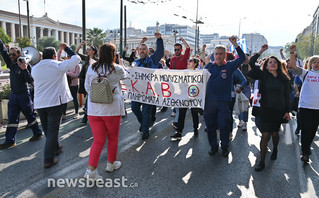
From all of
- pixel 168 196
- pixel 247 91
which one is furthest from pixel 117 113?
pixel 247 91

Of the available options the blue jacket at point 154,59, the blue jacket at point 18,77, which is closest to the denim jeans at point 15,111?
the blue jacket at point 18,77

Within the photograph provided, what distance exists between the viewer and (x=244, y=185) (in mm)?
3516

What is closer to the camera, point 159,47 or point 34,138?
point 34,138

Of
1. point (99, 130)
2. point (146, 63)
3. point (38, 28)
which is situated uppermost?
point (38, 28)

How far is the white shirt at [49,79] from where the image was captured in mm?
3826

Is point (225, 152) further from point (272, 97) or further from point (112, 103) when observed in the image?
point (112, 103)

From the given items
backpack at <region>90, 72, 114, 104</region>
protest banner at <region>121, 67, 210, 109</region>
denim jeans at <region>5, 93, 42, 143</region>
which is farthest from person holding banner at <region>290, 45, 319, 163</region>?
denim jeans at <region>5, 93, 42, 143</region>

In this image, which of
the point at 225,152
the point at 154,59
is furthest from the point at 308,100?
the point at 154,59

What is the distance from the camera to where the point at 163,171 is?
3.90 metres

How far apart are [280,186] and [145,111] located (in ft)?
9.63

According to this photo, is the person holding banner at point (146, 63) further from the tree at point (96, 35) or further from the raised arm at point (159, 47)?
the tree at point (96, 35)

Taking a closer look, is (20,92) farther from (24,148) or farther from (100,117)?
(100,117)

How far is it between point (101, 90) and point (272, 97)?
8.74 ft

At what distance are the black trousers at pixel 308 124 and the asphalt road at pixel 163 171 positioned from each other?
0.35 metres
